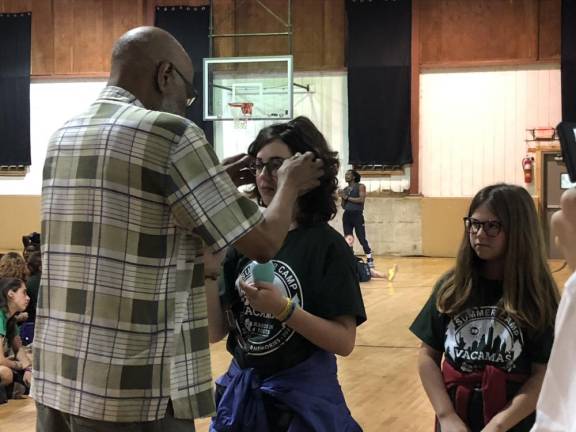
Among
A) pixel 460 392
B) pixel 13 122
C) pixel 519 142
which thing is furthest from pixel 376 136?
pixel 460 392

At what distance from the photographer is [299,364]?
1.86 m

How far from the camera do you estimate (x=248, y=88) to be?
13117mm

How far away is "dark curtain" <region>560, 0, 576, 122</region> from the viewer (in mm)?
12102

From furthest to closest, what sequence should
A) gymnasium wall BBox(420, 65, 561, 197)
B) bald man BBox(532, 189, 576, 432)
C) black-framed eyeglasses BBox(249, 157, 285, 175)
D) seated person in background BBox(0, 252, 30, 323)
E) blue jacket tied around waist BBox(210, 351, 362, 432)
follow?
gymnasium wall BBox(420, 65, 561, 197) → seated person in background BBox(0, 252, 30, 323) → black-framed eyeglasses BBox(249, 157, 285, 175) → blue jacket tied around waist BBox(210, 351, 362, 432) → bald man BBox(532, 189, 576, 432)

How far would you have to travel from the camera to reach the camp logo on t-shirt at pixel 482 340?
1.96 m

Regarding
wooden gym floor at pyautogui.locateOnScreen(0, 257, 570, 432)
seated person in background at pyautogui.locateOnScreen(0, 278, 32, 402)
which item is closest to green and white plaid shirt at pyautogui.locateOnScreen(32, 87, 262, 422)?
wooden gym floor at pyautogui.locateOnScreen(0, 257, 570, 432)

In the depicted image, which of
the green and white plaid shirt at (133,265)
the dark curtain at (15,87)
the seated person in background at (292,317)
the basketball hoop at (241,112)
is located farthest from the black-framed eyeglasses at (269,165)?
the dark curtain at (15,87)

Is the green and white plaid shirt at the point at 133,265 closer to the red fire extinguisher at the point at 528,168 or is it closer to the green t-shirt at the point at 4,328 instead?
the green t-shirt at the point at 4,328

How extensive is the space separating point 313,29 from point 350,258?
11979 mm

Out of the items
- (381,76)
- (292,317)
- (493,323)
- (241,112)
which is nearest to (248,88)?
(241,112)

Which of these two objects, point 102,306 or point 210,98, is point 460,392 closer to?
point 102,306

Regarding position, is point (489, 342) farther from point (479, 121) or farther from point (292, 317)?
point (479, 121)

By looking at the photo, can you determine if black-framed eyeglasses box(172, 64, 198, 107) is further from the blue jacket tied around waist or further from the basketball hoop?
the basketball hoop

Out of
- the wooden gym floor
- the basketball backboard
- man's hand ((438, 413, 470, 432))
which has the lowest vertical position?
the wooden gym floor
